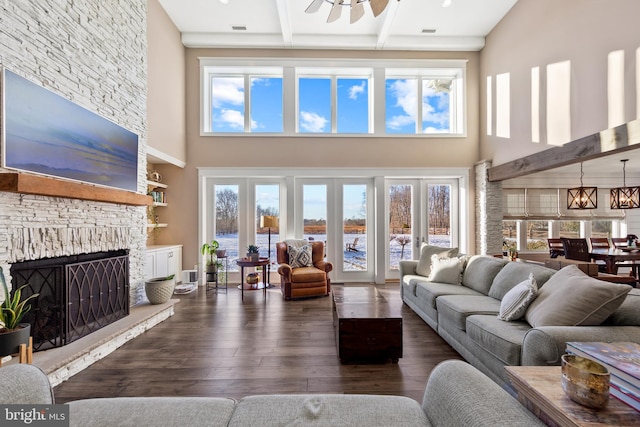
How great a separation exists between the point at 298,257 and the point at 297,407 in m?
4.04

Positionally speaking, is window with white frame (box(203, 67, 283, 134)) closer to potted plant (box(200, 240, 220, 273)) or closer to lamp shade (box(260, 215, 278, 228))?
lamp shade (box(260, 215, 278, 228))

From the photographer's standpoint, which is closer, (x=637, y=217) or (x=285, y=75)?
(x=285, y=75)

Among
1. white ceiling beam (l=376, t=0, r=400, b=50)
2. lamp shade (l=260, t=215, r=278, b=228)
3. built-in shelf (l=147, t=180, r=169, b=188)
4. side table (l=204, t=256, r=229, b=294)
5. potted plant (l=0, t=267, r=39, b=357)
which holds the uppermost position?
white ceiling beam (l=376, t=0, r=400, b=50)

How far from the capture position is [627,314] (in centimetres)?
189

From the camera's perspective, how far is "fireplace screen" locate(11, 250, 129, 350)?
2.38 m

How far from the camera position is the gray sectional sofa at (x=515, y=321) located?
1735 millimetres

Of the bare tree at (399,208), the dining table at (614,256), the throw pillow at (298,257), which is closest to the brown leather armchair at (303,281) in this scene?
the throw pillow at (298,257)

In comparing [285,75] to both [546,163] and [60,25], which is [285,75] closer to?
[60,25]

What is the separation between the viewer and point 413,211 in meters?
6.00

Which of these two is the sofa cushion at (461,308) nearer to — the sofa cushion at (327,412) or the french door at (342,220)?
the sofa cushion at (327,412)

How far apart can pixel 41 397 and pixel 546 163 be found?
558cm

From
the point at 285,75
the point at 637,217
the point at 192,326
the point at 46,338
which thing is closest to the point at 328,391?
the point at 192,326

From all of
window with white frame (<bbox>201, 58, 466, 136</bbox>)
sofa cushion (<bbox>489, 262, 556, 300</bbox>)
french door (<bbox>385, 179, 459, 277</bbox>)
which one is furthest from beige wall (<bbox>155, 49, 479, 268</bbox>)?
sofa cushion (<bbox>489, 262, 556, 300</bbox>)

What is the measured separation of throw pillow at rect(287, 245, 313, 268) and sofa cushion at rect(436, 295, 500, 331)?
2.59 metres
